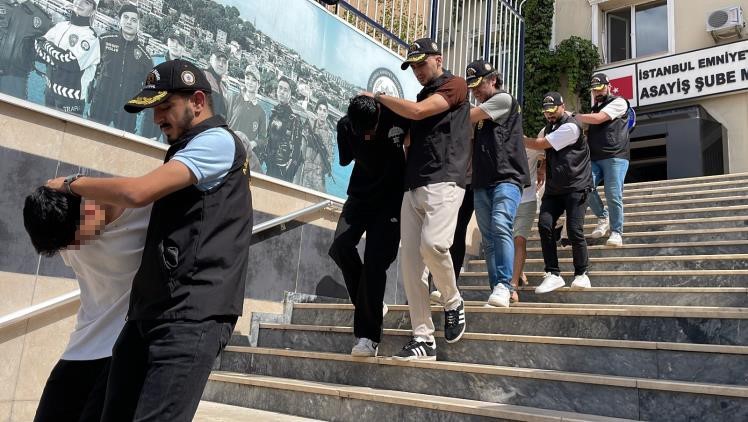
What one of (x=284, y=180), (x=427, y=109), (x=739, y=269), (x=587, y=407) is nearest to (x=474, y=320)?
(x=587, y=407)

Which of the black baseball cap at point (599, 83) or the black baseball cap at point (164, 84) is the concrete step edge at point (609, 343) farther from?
the black baseball cap at point (599, 83)

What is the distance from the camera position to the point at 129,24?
4.92 metres

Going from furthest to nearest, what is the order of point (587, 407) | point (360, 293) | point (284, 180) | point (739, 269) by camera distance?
point (284, 180)
point (739, 269)
point (360, 293)
point (587, 407)

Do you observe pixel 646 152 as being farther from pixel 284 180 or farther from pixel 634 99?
pixel 284 180

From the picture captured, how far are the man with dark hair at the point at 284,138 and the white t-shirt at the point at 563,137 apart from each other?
2538mm

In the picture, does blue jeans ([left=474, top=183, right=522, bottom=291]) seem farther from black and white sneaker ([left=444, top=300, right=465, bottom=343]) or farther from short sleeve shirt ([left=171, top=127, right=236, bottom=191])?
short sleeve shirt ([left=171, top=127, right=236, bottom=191])

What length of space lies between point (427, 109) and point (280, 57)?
9.87 ft

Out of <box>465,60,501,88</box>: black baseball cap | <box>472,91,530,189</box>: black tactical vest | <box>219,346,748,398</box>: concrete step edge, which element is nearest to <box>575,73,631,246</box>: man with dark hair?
<box>472,91,530,189</box>: black tactical vest

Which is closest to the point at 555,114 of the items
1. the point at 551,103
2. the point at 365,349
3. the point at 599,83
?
the point at 551,103

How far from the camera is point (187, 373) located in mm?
1698

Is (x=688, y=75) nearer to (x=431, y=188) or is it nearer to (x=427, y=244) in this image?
(x=431, y=188)

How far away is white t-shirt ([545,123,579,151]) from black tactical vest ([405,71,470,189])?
1.50 meters

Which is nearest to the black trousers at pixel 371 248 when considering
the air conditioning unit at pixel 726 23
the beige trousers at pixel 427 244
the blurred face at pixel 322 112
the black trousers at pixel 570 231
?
the beige trousers at pixel 427 244

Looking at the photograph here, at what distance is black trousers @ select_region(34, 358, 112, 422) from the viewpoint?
6.36 feet
